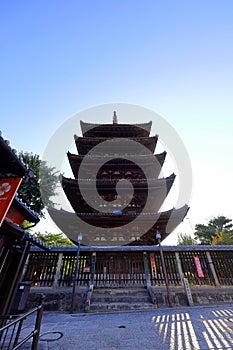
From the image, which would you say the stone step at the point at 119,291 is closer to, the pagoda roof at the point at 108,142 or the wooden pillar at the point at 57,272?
the wooden pillar at the point at 57,272

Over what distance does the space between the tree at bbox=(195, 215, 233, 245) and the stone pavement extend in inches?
1197

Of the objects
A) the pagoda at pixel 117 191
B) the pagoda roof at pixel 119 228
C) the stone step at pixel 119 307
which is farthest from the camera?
the pagoda at pixel 117 191

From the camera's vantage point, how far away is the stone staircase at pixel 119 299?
7.16m

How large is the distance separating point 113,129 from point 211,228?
2767 cm

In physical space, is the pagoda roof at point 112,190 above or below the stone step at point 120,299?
above

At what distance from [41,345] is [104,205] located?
417 inches

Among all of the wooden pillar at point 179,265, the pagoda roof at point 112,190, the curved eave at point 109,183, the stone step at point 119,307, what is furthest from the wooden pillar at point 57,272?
the wooden pillar at point 179,265

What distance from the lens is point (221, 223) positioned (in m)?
32.9

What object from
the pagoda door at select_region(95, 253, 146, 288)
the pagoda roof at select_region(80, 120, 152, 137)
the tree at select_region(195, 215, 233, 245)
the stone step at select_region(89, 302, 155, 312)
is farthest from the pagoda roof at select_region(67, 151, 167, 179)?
the tree at select_region(195, 215, 233, 245)

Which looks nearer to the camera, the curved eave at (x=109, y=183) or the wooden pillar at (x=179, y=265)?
the wooden pillar at (x=179, y=265)

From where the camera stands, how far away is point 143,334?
4.12 meters

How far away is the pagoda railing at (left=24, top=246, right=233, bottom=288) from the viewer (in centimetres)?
893

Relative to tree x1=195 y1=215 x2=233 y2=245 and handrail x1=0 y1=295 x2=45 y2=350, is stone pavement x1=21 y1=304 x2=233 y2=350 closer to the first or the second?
handrail x1=0 y1=295 x2=45 y2=350

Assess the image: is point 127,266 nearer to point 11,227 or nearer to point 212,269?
point 212,269
